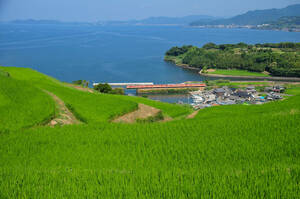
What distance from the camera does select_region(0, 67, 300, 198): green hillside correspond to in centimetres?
373

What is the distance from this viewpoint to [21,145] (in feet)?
20.0

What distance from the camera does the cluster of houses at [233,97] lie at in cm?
2970

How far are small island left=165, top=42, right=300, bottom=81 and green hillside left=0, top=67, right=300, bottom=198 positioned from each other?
140ft

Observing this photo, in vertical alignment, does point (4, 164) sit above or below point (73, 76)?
above

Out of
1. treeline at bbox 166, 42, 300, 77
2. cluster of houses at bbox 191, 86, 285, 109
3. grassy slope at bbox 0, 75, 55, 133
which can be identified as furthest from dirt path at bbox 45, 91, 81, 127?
treeline at bbox 166, 42, 300, 77

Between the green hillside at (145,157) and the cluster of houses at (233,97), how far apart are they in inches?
858

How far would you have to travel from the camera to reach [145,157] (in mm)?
5340

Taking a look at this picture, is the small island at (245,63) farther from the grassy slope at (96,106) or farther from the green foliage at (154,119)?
the green foliage at (154,119)

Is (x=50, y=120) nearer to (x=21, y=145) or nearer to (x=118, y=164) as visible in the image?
(x=21, y=145)

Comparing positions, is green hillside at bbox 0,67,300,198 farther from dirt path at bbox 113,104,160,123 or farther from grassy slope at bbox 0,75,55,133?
dirt path at bbox 113,104,160,123

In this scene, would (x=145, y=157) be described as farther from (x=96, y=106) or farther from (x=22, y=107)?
(x=96, y=106)

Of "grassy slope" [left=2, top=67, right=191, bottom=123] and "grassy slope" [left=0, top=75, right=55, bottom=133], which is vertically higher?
"grassy slope" [left=0, top=75, right=55, bottom=133]

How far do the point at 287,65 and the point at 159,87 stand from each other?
25741 millimetres

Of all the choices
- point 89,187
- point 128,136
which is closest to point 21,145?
point 128,136
